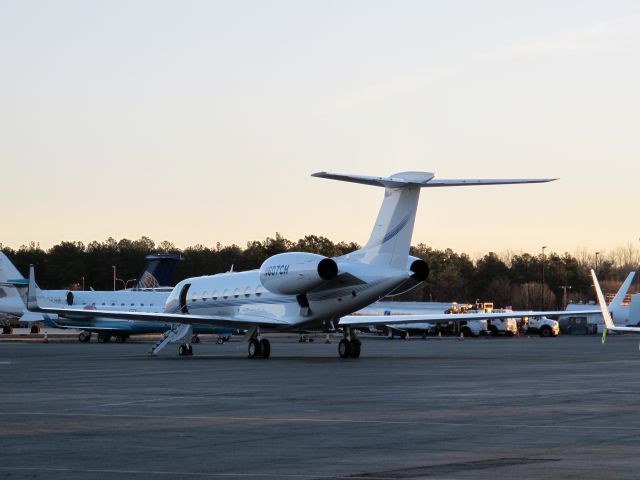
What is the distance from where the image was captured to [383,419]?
16906 mm

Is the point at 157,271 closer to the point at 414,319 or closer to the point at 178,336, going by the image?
the point at 178,336

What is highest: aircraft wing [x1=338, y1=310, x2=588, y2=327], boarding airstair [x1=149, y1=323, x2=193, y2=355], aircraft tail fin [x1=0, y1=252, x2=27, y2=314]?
aircraft tail fin [x1=0, y1=252, x2=27, y2=314]

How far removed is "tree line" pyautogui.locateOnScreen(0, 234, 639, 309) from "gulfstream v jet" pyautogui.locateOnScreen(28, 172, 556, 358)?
106 metres

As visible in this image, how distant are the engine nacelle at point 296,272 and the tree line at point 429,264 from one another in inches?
4249

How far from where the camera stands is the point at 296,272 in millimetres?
39000

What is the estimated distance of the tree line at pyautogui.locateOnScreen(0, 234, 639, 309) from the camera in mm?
160125

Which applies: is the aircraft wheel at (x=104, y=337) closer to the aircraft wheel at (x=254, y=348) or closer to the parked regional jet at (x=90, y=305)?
the parked regional jet at (x=90, y=305)

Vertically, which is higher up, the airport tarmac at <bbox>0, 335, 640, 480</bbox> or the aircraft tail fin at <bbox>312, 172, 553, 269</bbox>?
the aircraft tail fin at <bbox>312, 172, 553, 269</bbox>

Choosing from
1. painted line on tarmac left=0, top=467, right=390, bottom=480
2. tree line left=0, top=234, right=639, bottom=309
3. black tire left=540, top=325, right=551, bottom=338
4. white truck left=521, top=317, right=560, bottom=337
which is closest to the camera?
painted line on tarmac left=0, top=467, right=390, bottom=480

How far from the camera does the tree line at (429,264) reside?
160 m

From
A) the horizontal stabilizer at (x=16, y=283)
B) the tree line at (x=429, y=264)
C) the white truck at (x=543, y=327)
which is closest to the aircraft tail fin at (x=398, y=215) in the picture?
the horizontal stabilizer at (x=16, y=283)

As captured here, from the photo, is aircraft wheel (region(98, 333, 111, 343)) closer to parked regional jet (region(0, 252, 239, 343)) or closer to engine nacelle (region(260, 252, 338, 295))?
parked regional jet (region(0, 252, 239, 343))

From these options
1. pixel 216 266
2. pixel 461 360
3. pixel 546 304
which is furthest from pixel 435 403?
pixel 546 304

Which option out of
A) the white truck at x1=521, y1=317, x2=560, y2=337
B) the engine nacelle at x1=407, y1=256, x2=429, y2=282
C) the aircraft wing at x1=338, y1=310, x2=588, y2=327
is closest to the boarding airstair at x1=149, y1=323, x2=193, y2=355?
the aircraft wing at x1=338, y1=310, x2=588, y2=327
